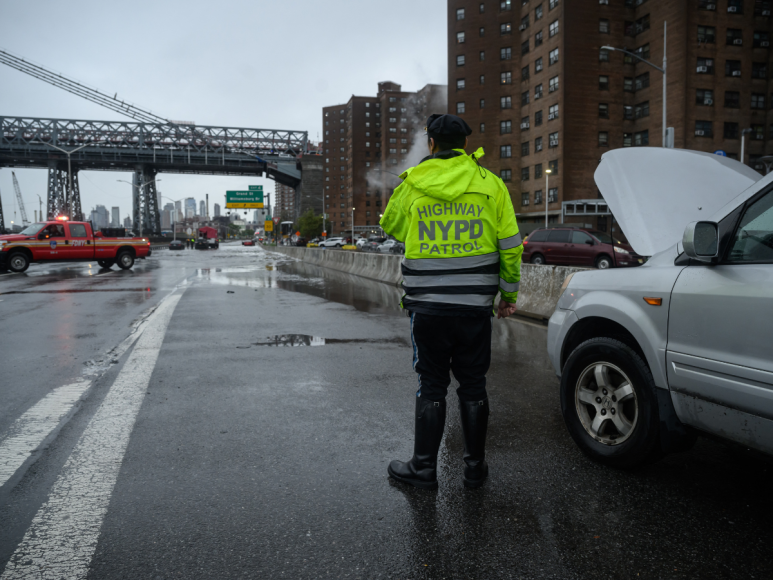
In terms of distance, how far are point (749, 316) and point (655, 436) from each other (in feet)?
3.00

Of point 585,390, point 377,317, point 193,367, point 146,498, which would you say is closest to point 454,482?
point 585,390

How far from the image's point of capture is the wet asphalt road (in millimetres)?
2480

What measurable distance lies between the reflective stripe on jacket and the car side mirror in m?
0.83

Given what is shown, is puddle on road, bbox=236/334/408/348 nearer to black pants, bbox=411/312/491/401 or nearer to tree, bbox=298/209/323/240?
black pants, bbox=411/312/491/401

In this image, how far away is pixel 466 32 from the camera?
6712 cm

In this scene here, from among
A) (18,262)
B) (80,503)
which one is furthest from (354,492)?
(18,262)

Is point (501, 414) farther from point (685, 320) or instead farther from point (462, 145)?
point (462, 145)

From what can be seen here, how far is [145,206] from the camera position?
9300 cm

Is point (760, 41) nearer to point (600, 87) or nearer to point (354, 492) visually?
point (600, 87)

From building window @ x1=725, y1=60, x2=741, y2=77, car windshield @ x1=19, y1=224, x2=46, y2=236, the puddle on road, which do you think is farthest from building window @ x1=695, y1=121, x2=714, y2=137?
the puddle on road

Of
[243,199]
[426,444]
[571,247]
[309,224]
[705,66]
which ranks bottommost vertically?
[426,444]

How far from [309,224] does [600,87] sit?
268 ft

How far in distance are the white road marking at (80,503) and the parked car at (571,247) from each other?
20.0 m

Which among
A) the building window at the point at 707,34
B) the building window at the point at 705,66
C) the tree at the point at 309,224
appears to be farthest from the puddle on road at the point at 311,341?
the tree at the point at 309,224
